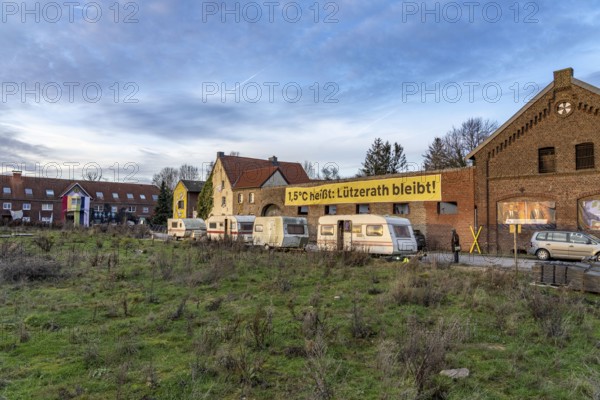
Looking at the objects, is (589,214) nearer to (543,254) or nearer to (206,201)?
(543,254)

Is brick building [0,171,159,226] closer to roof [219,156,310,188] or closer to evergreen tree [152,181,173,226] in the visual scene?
evergreen tree [152,181,173,226]

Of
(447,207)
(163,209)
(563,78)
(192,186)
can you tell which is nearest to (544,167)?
(563,78)

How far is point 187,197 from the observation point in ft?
196

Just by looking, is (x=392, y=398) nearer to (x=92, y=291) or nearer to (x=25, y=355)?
(x=25, y=355)

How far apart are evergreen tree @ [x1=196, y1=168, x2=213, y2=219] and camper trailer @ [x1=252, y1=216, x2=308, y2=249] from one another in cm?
2545

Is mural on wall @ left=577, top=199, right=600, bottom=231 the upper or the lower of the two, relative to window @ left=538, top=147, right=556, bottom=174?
lower

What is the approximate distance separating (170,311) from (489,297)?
7336 millimetres

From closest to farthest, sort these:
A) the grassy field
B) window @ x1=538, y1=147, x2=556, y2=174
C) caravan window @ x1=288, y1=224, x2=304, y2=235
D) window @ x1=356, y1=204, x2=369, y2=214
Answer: the grassy field → window @ x1=538, y1=147, x2=556, y2=174 → caravan window @ x1=288, y1=224, x2=304, y2=235 → window @ x1=356, y1=204, x2=369, y2=214

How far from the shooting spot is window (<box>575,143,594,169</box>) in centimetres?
2308

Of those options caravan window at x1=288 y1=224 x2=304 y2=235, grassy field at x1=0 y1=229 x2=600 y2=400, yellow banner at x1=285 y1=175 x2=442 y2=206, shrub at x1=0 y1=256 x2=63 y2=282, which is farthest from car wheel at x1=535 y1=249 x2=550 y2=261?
shrub at x1=0 y1=256 x2=63 y2=282

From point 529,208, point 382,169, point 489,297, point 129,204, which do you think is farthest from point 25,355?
point 129,204

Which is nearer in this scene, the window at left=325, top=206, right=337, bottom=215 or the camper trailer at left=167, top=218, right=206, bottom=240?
the window at left=325, top=206, right=337, bottom=215

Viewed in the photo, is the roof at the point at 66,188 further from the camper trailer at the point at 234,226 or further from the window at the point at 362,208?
the window at the point at 362,208

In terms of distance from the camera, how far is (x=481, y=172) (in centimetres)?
2681
